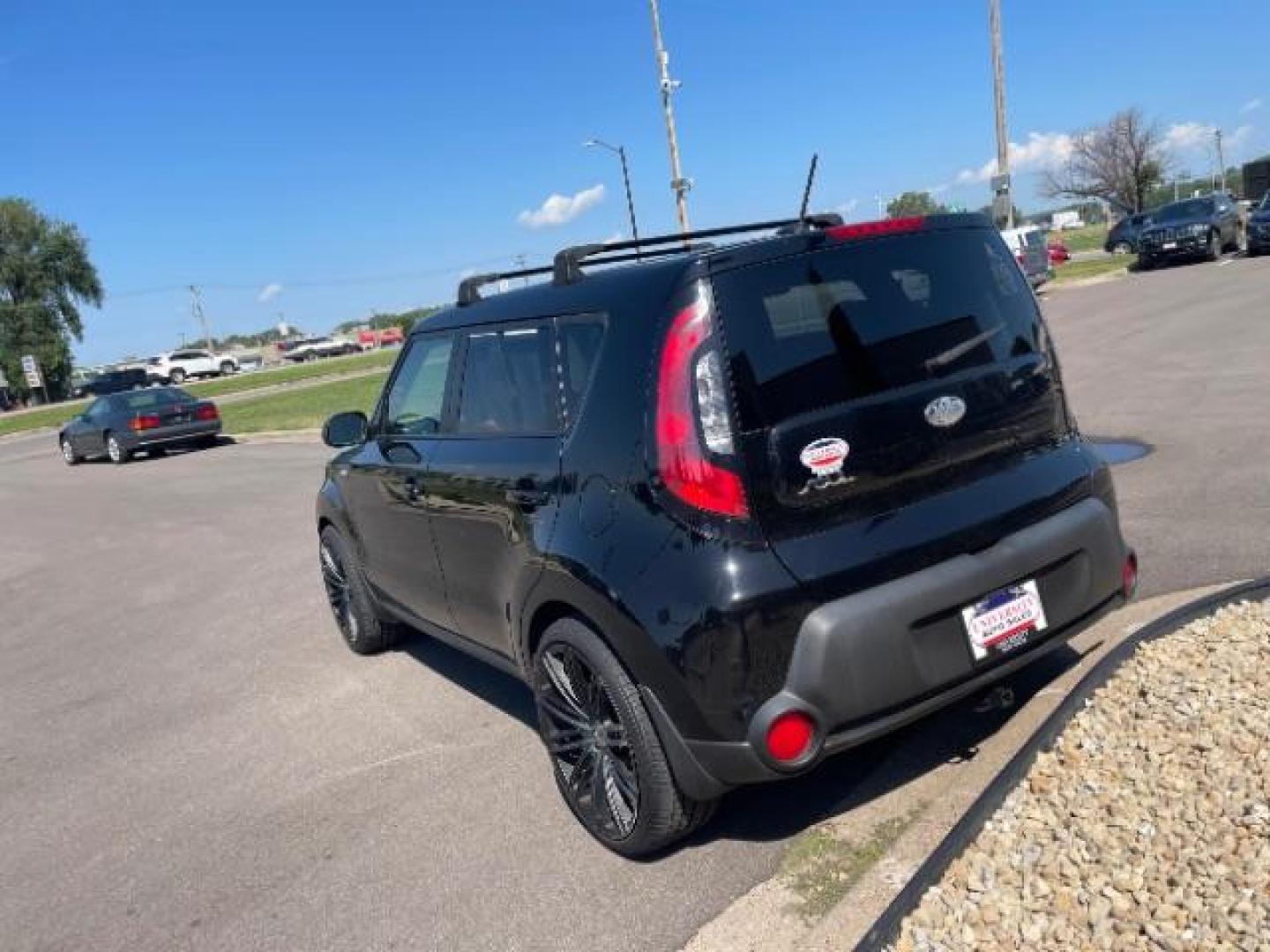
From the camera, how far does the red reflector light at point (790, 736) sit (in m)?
2.78

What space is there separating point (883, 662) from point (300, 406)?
25547 mm

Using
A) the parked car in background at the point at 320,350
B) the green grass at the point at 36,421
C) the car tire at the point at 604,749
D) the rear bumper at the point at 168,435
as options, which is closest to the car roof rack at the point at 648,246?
the car tire at the point at 604,749

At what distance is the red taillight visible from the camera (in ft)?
9.38

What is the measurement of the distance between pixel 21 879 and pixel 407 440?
223cm

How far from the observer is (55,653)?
6965 millimetres

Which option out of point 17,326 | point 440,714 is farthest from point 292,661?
point 17,326

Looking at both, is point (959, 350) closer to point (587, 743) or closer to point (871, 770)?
point (871, 770)

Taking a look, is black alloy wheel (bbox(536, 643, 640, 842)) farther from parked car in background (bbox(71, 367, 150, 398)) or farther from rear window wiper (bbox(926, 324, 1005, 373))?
parked car in background (bbox(71, 367, 150, 398))

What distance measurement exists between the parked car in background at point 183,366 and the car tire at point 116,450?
46.6 meters

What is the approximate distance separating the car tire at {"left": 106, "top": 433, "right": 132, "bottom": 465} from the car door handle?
19628 millimetres

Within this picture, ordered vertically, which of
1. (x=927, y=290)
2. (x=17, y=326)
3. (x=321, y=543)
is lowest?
(x=321, y=543)

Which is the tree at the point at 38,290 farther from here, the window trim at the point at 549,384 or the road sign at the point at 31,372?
the window trim at the point at 549,384

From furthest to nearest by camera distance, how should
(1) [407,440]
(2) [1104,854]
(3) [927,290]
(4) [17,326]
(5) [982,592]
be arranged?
(4) [17,326]
(1) [407,440]
(3) [927,290]
(5) [982,592]
(2) [1104,854]

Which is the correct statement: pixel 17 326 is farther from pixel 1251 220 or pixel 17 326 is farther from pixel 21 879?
pixel 21 879
